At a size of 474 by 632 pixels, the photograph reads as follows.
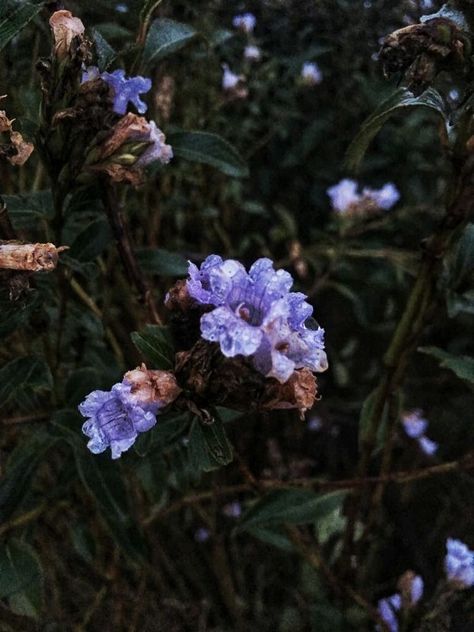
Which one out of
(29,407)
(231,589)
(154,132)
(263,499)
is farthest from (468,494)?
(154,132)

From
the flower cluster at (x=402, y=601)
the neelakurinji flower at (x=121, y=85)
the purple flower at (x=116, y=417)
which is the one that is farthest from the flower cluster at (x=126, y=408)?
the flower cluster at (x=402, y=601)

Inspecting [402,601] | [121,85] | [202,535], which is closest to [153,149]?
[121,85]

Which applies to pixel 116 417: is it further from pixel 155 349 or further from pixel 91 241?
Result: pixel 91 241

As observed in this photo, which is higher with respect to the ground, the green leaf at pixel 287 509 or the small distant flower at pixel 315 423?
the green leaf at pixel 287 509

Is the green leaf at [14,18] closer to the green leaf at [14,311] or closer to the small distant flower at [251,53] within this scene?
the green leaf at [14,311]

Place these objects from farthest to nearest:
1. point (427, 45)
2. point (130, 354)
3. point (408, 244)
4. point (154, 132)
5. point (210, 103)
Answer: point (408, 244) < point (210, 103) < point (130, 354) < point (154, 132) < point (427, 45)

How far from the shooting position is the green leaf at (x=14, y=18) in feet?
2.17

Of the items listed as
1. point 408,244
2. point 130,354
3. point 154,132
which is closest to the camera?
point 154,132

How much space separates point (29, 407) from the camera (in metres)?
0.91

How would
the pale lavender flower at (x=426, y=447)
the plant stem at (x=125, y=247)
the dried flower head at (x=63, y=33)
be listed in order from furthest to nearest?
1. the pale lavender flower at (x=426, y=447)
2. the plant stem at (x=125, y=247)
3. the dried flower head at (x=63, y=33)

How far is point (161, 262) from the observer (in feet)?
3.00

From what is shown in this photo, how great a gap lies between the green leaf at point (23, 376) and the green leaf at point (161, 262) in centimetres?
19

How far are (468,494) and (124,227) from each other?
4.35 ft

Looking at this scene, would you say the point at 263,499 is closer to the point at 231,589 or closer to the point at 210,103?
the point at 231,589
